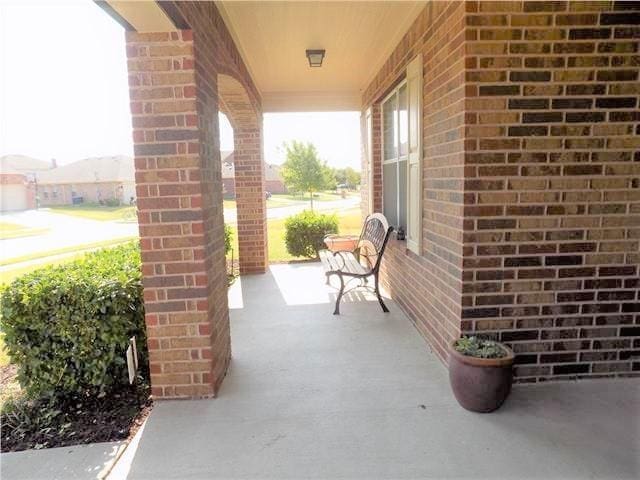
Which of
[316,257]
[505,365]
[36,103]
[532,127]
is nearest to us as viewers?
[505,365]

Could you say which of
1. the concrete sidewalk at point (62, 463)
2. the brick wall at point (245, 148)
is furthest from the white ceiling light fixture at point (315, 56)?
the concrete sidewalk at point (62, 463)

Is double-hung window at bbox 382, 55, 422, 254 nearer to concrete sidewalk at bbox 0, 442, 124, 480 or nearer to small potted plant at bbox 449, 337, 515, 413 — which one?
small potted plant at bbox 449, 337, 515, 413

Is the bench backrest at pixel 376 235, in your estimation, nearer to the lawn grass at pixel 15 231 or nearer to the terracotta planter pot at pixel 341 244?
the terracotta planter pot at pixel 341 244

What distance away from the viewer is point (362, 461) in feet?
6.24

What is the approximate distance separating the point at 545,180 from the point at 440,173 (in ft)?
2.25

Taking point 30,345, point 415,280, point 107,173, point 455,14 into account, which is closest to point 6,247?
point 30,345

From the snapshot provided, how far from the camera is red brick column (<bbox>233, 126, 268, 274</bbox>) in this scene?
6.30 meters

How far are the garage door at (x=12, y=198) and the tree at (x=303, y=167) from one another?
593 inches

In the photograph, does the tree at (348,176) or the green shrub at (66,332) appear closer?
the green shrub at (66,332)

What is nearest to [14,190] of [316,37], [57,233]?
[57,233]

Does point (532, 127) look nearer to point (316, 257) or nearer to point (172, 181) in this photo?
point (172, 181)

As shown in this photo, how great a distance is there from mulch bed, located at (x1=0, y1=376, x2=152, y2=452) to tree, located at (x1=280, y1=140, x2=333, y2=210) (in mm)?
11652

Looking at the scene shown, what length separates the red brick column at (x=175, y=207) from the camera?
227 centimetres

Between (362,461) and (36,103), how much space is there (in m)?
5.14
